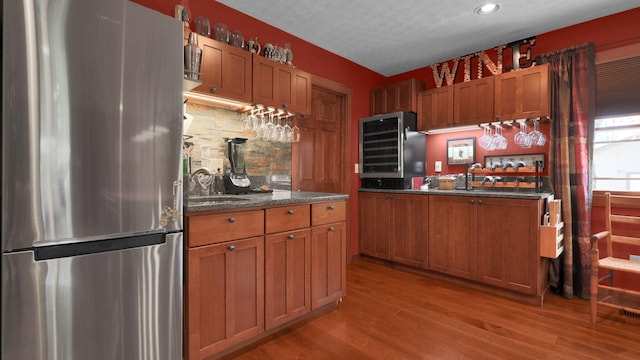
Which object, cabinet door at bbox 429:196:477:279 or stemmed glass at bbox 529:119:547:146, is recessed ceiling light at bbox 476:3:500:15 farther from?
cabinet door at bbox 429:196:477:279

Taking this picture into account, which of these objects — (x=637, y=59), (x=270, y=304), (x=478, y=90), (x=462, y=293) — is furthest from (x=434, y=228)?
(x=637, y=59)

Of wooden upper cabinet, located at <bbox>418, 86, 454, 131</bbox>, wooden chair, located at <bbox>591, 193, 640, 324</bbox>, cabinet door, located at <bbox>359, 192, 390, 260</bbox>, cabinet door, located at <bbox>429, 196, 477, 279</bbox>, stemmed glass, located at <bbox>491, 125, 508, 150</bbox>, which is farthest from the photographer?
cabinet door, located at <bbox>359, 192, 390, 260</bbox>

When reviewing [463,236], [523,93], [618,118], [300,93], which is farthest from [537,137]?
[300,93]

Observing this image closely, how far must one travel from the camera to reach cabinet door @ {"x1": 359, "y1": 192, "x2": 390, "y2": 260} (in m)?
3.81

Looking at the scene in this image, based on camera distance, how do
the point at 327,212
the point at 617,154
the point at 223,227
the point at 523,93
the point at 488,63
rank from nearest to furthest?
the point at 223,227
the point at 327,212
the point at 617,154
the point at 523,93
the point at 488,63

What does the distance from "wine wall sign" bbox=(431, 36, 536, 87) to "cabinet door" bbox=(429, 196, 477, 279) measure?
5.19ft

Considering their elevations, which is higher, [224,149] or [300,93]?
[300,93]

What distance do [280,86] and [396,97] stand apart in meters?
2.02

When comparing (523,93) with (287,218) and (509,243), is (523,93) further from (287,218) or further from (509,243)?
(287,218)

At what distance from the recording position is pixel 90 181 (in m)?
1.28

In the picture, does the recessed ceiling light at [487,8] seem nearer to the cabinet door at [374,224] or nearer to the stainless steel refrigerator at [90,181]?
the cabinet door at [374,224]

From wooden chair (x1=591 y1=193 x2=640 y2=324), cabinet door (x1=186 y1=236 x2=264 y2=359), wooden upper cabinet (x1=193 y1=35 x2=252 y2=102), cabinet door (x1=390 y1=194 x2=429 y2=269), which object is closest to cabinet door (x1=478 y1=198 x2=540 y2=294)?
wooden chair (x1=591 y1=193 x2=640 y2=324)

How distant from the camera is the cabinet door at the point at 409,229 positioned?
345 centimetres

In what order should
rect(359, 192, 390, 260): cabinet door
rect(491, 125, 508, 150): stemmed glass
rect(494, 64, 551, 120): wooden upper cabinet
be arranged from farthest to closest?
rect(359, 192, 390, 260): cabinet door, rect(491, 125, 508, 150): stemmed glass, rect(494, 64, 551, 120): wooden upper cabinet
